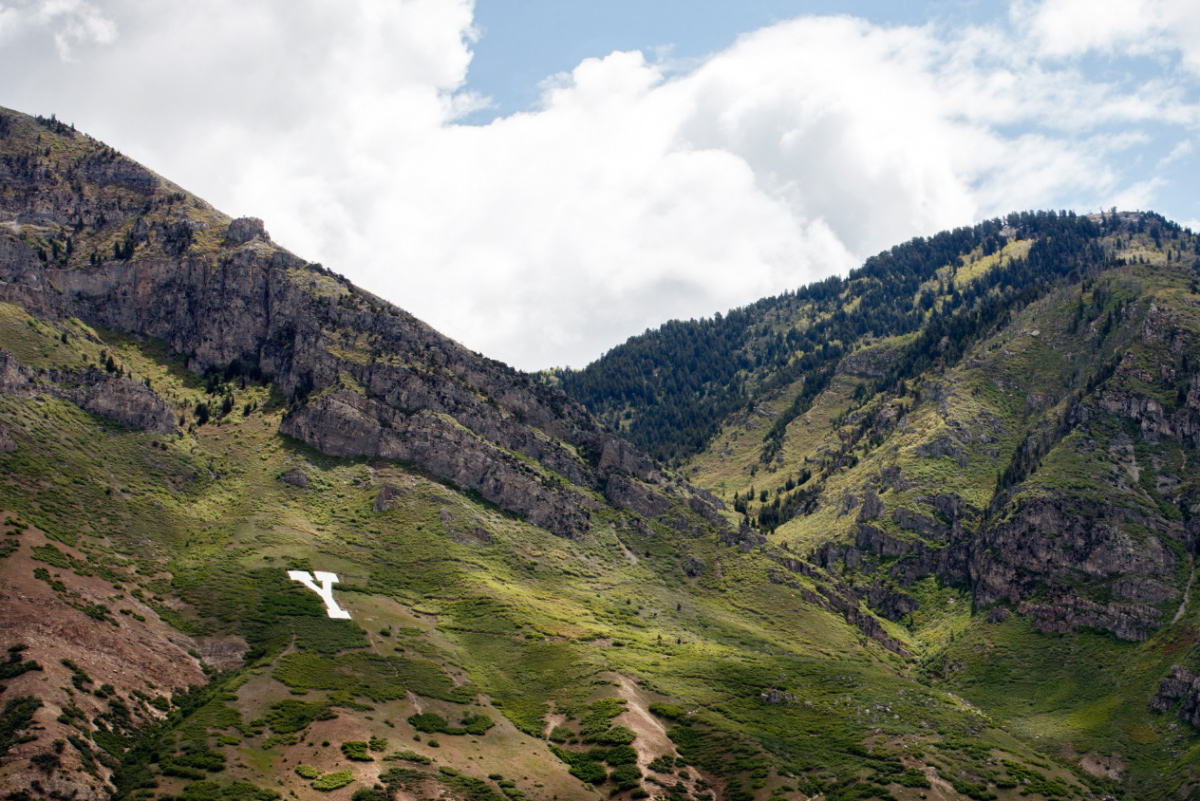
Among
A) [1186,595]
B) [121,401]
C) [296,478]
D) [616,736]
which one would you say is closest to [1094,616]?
[1186,595]

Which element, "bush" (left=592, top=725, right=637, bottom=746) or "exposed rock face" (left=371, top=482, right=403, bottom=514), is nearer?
"bush" (left=592, top=725, right=637, bottom=746)

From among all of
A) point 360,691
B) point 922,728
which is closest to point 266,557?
point 360,691

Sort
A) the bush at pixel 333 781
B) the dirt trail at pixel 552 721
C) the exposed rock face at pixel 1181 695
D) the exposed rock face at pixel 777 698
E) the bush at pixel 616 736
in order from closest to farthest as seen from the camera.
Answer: the bush at pixel 333 781 < the bush at pixel 616 736 < the dirt trail at pixel 552 721 < the exposed rock face at pixel 777 698 < the exposed rock face at pixel 1181 695

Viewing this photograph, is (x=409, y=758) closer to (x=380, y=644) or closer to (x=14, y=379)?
(x=380, y=644)

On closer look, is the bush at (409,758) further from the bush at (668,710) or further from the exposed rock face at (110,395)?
the exposed rock face at (110,395)

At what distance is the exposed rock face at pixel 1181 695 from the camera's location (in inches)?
5709

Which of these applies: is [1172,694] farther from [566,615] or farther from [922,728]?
[566,615]

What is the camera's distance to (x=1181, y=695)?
150m

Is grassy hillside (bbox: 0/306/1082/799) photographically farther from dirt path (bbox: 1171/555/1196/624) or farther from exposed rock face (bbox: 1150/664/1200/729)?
dirt path (bbox: 1171/555/1196/624)

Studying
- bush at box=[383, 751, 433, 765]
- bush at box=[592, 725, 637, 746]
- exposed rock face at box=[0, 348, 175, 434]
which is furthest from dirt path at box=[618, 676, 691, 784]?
exposed rock face at box=[0, 348, 175, 434]

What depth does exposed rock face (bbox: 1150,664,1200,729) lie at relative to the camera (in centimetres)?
14500

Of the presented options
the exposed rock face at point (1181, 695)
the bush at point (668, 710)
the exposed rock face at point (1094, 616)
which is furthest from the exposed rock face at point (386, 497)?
the exposed rock face at point (1181, 695)

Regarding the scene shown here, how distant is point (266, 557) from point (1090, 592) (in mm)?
181832

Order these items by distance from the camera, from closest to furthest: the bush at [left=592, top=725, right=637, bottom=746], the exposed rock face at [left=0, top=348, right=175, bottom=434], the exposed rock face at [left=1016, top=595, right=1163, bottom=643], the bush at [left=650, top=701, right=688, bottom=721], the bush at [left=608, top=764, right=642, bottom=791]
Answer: the bush at [left=608, top=764, right=642, bottom=791] → the bush at [left=592, top=725, right=637, bottom=746] → the bush at [left=650, top=701, right=688, bottom=721] → the exposed rock face at [left=0, top=348, right=175, bottom=434] → the exposed rock face at [left=1016, top=595, right=1163, bottom=643]
